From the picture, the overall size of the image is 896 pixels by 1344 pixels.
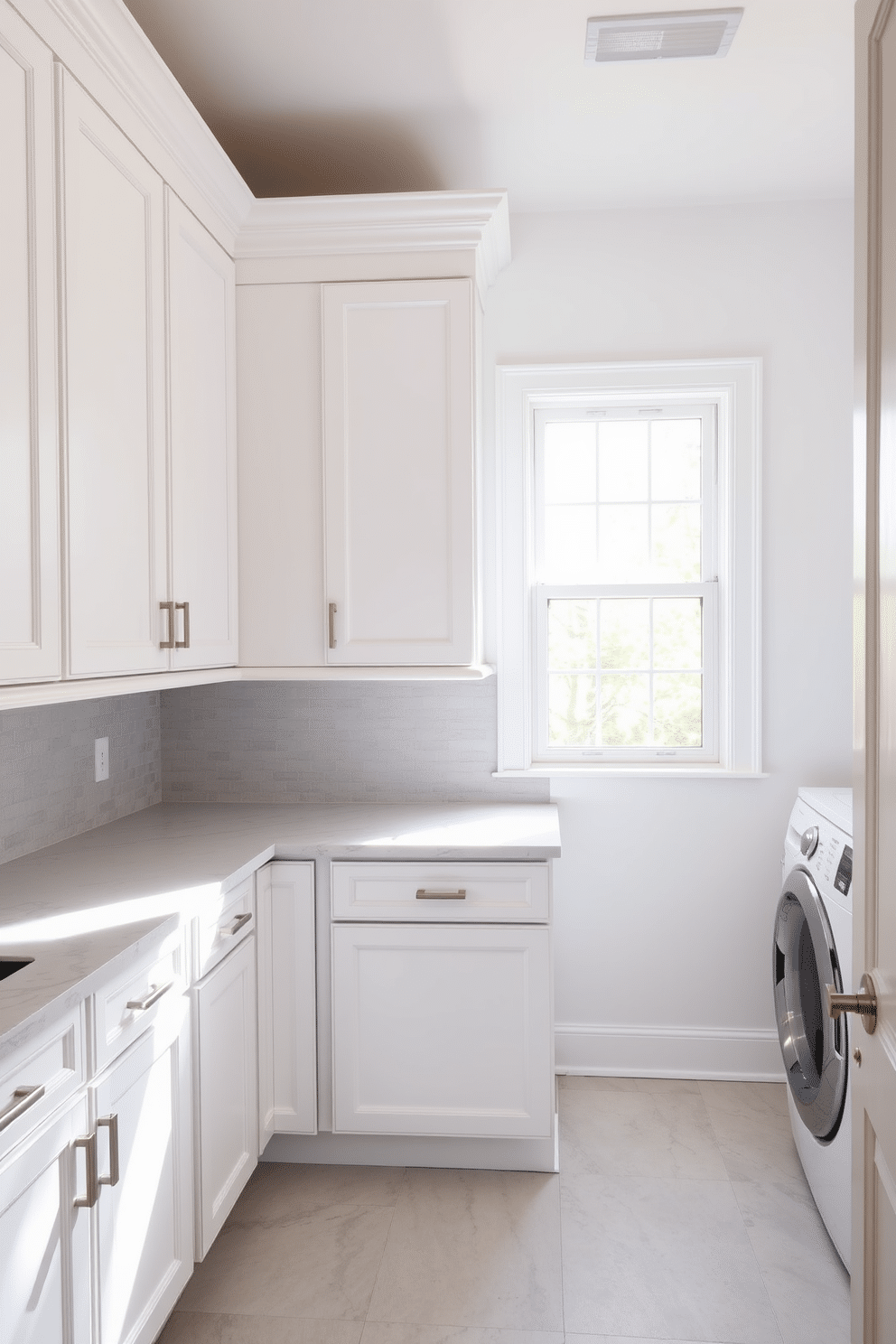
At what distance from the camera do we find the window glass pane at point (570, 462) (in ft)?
10.2

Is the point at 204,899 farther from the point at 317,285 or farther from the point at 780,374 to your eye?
the point at 780,374

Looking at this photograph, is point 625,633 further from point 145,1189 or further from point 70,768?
point 145,1189

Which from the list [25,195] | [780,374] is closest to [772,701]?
[780,374]

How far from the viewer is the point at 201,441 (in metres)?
2.35

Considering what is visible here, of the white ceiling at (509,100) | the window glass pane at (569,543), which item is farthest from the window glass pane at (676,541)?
the white ceiling at (509,100)

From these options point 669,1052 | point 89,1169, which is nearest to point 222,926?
point 89,1169

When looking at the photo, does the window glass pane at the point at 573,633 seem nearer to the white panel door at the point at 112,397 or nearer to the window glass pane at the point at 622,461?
the window glass pane at the point at 622,461

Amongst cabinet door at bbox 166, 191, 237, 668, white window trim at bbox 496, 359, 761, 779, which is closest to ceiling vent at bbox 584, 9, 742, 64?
white window trim at bbox 496, 359, 761, 779

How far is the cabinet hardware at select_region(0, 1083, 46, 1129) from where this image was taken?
119 centimetres

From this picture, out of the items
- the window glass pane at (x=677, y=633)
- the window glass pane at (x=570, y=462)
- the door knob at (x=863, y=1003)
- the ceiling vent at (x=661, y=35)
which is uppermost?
the ceiling vent at (x=661, y=35)

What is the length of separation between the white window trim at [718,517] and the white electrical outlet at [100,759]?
3.85 ft

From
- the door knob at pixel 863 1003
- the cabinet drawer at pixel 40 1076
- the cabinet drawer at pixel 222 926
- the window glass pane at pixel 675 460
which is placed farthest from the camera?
the window glass pane at pixel 675 460

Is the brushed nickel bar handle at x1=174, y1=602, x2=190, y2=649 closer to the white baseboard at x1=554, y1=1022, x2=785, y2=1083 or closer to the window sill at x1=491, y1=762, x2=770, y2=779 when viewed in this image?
the window sill at x1=491, y1=762, x2=770, y2=779

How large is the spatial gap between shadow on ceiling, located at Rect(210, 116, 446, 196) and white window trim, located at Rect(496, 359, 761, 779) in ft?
2.14
